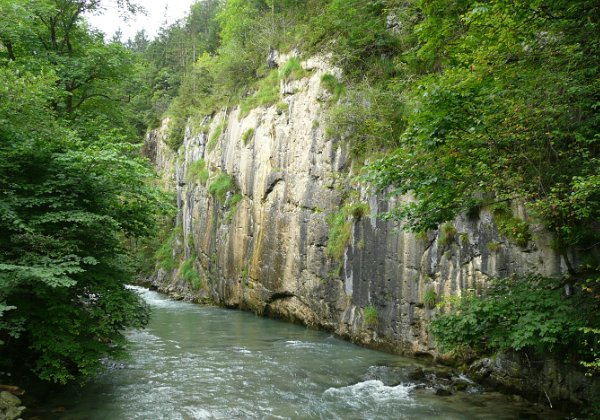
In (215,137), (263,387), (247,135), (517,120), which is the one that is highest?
(215,137)

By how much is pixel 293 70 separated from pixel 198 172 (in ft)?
36.4

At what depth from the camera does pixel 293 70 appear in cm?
2012

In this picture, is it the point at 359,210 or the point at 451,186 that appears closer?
the point at 451,186

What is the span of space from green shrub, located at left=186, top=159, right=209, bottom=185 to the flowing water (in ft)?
47.3

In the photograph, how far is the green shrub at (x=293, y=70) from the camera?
19.7 m

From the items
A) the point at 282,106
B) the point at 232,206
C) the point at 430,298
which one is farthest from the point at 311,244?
the point at 232,206

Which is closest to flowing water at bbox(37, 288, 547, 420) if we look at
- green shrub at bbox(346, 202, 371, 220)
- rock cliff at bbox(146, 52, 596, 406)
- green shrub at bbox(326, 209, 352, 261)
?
Result: rock cliff at bbox(146, 52, 596, 406)

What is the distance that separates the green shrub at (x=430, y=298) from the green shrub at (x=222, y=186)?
14372 millimetres

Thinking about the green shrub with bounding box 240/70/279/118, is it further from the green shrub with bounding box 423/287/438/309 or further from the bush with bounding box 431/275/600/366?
the bush with bounding box 431/275/600/366

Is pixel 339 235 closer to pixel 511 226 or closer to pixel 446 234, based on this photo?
pixel 446 234

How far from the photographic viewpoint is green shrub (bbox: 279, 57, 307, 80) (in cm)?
1967

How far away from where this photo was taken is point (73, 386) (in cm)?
898

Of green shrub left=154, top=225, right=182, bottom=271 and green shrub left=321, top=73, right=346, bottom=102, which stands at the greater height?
green shrub left=321, top=73, right=346, bottom=102

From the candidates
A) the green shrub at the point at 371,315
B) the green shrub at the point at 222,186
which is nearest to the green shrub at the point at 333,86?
the green shrub at the point at 222,186
